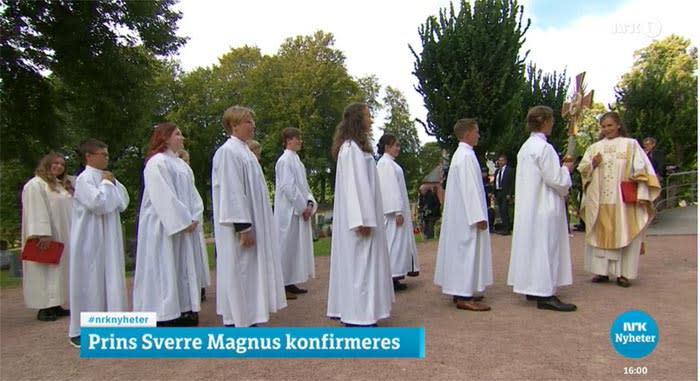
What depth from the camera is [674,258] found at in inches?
336

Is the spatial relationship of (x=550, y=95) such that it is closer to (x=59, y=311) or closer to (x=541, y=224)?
(x=541, y=224)

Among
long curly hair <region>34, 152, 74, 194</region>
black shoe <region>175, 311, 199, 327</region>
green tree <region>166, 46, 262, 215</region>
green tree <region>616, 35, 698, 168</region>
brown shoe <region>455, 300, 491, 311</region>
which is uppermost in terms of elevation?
green tree <region>166, 46, 262, 215</region>

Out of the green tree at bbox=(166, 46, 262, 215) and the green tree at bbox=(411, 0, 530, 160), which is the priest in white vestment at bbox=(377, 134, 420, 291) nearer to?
the green tree at bbox=(411, 0, 530, 160)

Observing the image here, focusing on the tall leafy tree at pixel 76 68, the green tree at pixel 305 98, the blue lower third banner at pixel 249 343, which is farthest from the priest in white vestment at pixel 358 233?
Answer: the green tree at pixel 305 98

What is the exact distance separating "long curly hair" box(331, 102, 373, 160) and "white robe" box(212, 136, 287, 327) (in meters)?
0.85

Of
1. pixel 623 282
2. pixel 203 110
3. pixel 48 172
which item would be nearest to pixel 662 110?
pixel 623 282

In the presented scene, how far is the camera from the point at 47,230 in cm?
605

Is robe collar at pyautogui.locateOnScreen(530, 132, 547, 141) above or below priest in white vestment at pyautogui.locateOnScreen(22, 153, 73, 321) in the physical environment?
above

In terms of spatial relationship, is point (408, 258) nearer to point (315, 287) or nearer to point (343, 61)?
point (315, 287)

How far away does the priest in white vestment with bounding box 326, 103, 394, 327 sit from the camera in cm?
472

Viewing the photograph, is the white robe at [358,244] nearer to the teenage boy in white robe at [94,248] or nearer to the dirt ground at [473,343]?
the dirt ground at [473,343]

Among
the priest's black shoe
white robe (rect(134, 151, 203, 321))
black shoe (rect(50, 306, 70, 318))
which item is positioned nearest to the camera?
white robe (rect(134, 151, 203, 321))

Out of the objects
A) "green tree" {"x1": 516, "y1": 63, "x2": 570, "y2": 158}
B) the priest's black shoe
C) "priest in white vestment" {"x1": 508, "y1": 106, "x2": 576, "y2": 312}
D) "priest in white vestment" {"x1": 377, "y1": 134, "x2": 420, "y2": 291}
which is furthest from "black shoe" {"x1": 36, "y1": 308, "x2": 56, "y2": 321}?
"green tree" {"x1": 516, "y1": 63, "x2": 570, "y2": 158}

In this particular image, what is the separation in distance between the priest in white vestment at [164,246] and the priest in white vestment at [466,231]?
284cm
